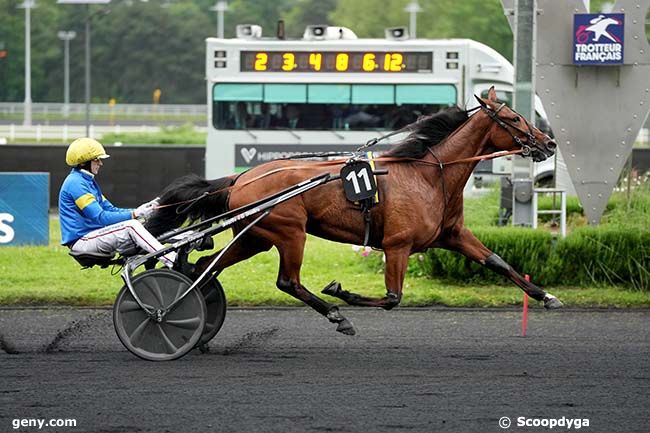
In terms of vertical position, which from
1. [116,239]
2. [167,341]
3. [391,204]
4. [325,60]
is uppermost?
[325,60]

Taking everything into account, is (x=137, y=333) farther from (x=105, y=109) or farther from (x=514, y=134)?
(x=105, y=109)

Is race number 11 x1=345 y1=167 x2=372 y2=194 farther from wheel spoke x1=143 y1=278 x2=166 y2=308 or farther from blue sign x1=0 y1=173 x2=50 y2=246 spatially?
blue sign x1=0 y1=173 x2=50 y2=246

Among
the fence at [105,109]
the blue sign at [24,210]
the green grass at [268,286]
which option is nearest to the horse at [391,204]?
the green grass at [268,286]

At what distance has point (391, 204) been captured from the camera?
805 centimetres

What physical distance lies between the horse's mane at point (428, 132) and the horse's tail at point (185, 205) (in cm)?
125

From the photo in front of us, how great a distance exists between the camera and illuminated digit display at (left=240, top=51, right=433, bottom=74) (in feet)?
62.2

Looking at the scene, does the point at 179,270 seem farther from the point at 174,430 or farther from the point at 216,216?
the point at 174,430

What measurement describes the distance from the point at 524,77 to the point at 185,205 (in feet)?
17.4

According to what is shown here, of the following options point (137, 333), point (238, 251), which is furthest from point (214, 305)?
point (137, 333)

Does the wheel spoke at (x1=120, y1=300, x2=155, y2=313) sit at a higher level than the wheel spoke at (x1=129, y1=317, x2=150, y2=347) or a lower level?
higher

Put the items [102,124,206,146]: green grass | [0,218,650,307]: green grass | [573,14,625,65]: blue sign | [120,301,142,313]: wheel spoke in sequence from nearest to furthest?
[120,301,142,313]: wheel spoke
[0,218,650,307]: green grass
[573,14,625,65]: blue sign
[102,124,206,146]: green grass

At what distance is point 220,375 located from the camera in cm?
734

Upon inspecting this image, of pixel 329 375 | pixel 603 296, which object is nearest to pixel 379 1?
pixel 603 296

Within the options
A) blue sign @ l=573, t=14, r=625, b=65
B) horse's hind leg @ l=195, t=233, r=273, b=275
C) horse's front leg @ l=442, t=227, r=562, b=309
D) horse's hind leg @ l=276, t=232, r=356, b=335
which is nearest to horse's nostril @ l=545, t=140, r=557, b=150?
horse's front leg @ l=442, t=227, r=562, b=309
